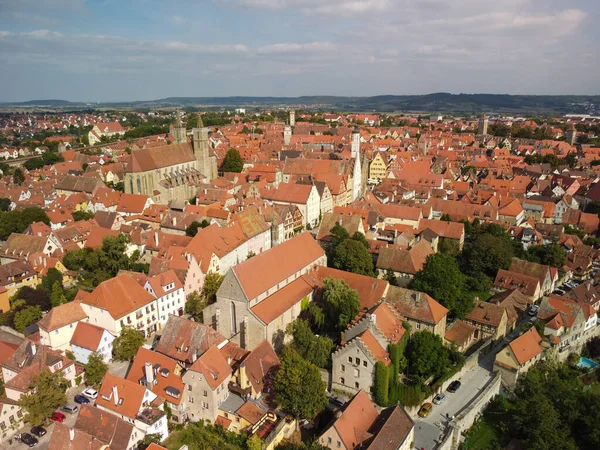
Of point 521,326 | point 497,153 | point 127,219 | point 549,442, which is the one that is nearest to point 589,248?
point 521,326

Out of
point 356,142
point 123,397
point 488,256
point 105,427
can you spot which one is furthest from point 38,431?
point 356,142

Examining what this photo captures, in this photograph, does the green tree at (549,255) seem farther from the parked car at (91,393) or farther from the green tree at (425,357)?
the parked car at (91,393)

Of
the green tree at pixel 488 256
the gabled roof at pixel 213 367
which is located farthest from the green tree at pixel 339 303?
the green tree at pixel 488 256

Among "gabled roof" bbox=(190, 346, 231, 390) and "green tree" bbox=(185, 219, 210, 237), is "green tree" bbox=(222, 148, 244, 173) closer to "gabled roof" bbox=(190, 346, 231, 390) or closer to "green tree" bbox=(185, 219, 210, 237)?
"green tree" bbox=(185, 219, 210, 237)

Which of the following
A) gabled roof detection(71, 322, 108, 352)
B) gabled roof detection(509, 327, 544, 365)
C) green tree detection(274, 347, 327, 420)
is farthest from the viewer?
gabled roof detection(509, 327, 544, 365)

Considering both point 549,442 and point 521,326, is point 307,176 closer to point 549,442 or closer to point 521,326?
point 521,326

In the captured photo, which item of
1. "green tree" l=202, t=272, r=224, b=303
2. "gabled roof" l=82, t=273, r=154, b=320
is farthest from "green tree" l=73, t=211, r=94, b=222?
"green tree" l=202, t=272, r=224, b=303

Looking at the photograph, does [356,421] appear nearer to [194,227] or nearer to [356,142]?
Result: [194,227]
